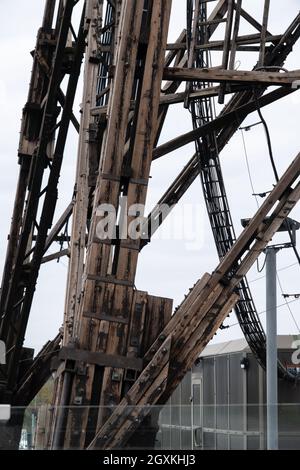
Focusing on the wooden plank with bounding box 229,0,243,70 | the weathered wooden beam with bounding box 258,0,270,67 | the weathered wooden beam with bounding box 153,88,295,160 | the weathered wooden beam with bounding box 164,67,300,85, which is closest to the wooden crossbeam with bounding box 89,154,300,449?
the weathered wooden beam with bounding box 164,67,300,85

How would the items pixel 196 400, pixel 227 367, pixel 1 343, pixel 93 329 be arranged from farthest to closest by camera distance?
pixel 196 400
pixel 227 367
pixel 1 343
pixel 93 329

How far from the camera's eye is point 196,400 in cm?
2655

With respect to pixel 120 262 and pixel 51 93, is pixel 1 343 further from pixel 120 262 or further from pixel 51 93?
pixel 120 262

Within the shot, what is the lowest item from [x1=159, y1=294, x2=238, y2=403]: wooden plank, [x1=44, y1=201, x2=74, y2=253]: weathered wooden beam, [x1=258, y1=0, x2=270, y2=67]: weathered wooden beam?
[x1=159, y1=294, x2=238, y2=403]: wooden plank

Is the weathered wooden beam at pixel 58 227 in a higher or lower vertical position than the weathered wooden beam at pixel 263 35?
lower

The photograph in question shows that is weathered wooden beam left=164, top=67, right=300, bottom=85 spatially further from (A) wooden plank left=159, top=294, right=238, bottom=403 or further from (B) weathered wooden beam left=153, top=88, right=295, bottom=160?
(A) wooden plank left=159, top=294, right=238, bottom=403

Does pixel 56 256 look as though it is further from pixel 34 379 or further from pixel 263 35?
pixel 263 35

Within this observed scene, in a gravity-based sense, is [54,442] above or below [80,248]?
below

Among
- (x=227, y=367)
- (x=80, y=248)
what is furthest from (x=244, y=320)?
(x=80, y=248)

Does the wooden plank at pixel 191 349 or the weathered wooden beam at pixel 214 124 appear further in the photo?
the weathered wooden beam at pixel 214 124

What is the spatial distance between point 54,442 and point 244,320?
53.5ft

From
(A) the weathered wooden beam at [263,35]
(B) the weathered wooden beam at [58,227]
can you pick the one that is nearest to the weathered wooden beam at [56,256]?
(B) the weathered wooden beam at [58,227]

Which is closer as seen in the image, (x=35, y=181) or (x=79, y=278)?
(x=79, y=278)

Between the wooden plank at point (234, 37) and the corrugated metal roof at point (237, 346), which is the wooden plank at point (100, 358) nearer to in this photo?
the wooden plank at point (234, 37)
